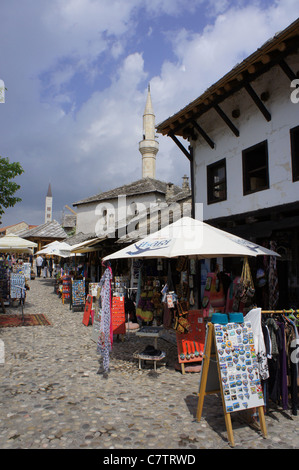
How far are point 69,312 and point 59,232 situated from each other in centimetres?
2905

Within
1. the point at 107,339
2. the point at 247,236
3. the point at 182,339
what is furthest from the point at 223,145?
the point at 107,339

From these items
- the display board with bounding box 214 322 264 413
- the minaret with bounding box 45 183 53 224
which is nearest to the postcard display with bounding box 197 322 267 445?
the display board with bounding box 214 322 264 413

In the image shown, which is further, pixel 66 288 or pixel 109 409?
pixel 66 288

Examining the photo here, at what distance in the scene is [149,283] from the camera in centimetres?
875

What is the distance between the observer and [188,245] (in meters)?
5.73

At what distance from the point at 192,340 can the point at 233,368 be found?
8.36 ft

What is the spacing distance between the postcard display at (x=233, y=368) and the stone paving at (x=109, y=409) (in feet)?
1.03

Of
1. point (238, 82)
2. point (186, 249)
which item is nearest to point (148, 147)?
point (238, 82)

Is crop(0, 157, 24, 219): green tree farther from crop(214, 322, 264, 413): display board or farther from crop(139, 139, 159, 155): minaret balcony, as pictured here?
crop(139, 139, 159, 155): minaret balcony

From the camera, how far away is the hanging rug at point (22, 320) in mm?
10212

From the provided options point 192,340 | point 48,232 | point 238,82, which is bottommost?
point 192,340

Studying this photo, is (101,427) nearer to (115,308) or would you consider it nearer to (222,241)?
(222,241)

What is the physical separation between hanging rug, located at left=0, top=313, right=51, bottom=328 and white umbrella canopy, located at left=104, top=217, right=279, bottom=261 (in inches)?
210

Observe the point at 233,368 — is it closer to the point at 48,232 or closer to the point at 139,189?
the point at 139,189
